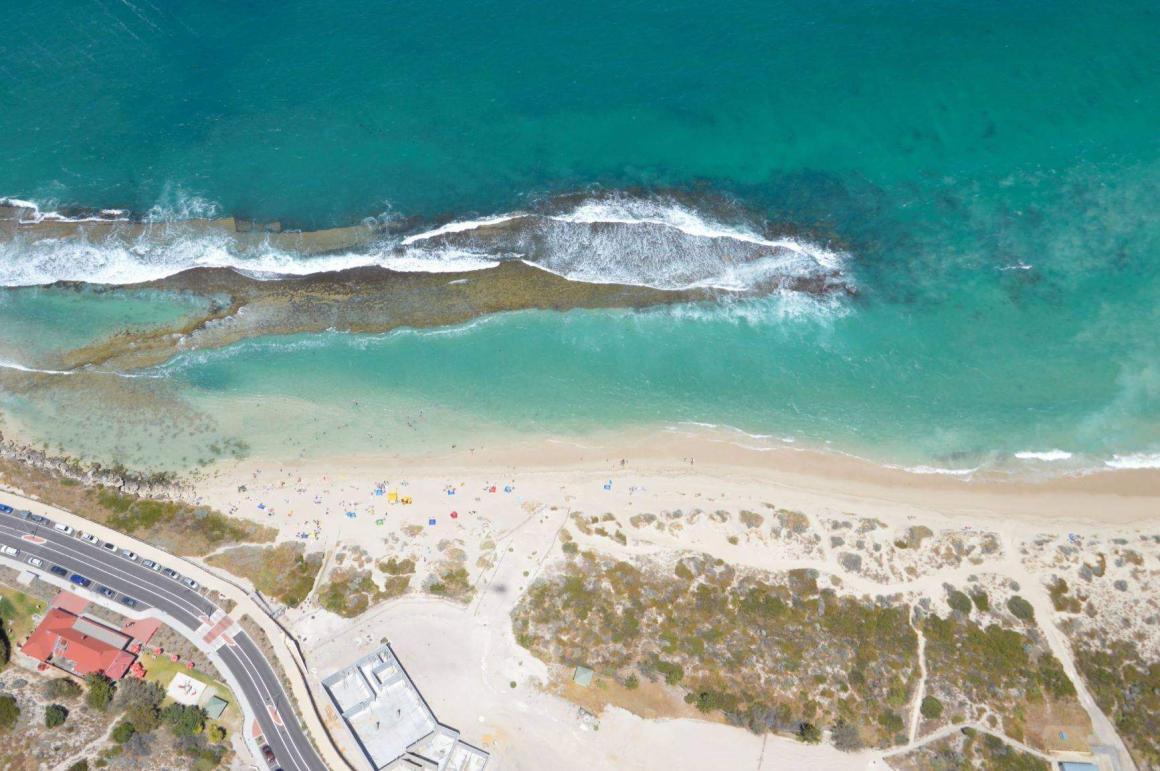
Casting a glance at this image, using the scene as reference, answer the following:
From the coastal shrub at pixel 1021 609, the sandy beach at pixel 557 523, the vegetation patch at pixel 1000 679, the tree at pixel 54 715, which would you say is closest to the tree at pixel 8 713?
the tree at pixel 54 715

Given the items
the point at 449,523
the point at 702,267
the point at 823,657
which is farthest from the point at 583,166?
the point at 823,657

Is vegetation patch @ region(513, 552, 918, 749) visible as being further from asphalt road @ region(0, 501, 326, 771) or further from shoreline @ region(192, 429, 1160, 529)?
asphalt road @ region(0, 501, 326, 771)

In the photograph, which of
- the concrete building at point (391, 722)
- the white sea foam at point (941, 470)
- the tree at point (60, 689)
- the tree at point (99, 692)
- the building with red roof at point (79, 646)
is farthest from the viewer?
the white sea foam at point (941, 470)

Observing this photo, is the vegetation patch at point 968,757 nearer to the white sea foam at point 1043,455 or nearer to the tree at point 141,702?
the white sea foam at point 1043,455

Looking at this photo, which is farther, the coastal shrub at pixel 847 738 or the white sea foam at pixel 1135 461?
the white sea foam at pixel 1135 461

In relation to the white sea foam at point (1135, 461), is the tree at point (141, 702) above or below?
below

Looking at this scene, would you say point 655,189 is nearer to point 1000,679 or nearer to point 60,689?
A: point 1000,679

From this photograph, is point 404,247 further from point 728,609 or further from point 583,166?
point 728,609
